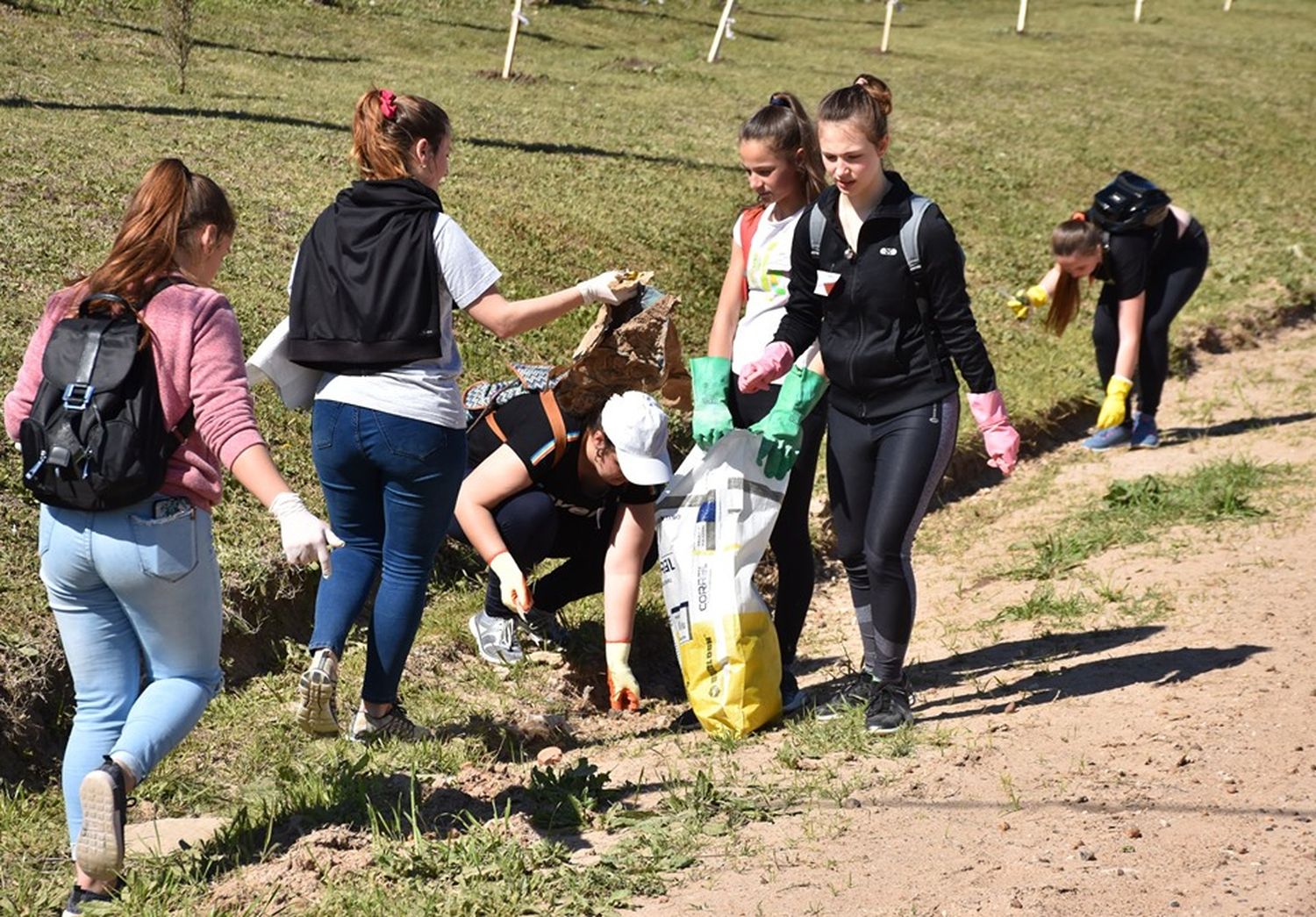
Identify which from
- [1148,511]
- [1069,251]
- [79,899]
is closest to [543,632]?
[79,899]

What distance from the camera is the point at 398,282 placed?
3947 mm

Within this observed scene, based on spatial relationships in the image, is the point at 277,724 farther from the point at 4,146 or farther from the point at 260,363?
the point at 4,146

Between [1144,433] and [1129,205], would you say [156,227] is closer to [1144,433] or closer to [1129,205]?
[1129,205]

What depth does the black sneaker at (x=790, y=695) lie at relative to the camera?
5035 mm

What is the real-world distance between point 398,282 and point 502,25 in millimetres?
20219

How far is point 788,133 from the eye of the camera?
4.65 m

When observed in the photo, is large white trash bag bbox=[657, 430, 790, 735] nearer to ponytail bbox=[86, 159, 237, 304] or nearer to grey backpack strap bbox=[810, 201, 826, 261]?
grey backpack strap bbox=[810, 201, 826, 261]

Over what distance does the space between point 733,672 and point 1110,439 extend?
14.5ft

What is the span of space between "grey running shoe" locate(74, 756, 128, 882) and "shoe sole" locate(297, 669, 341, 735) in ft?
2.50

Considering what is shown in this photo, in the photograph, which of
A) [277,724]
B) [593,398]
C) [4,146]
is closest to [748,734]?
[593,398]

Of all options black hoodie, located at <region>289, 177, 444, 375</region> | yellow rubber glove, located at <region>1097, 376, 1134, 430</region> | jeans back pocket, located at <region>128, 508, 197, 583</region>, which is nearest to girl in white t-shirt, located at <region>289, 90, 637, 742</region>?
black hoodie, located at <region>289, 177, 444, 375</region>

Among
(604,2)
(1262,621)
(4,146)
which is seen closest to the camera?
(1262,621)

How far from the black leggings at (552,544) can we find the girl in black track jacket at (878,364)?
2.65 ft

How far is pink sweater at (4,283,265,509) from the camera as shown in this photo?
3242 mm
